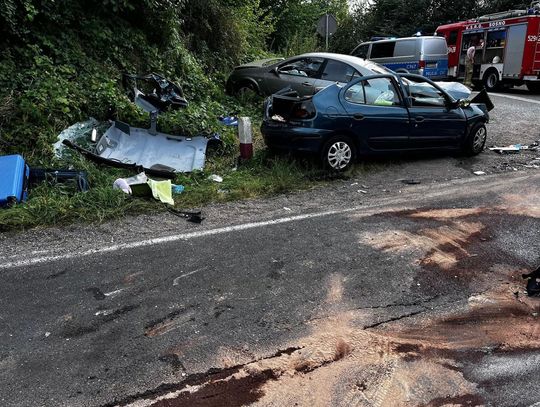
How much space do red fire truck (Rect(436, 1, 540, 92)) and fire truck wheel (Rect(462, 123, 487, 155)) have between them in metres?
10.8

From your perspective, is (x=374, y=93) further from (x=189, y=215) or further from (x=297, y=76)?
(x=189, y=215)

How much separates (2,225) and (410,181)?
A: 17.9 feet

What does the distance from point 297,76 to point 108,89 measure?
3.82 meters

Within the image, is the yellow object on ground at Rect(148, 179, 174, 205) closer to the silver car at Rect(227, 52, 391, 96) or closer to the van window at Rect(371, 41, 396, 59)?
the silver car at Rect(227, 52, 391, 96)

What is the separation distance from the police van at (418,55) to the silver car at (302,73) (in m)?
8.03

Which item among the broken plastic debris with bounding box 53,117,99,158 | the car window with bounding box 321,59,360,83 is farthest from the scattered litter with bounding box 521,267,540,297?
the broken plastic debris with bounding box 53,117,99,158

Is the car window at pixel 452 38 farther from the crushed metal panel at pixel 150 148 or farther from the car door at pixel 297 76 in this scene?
the crushed metal panel at pixel 150 148

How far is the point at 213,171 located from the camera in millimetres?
7664

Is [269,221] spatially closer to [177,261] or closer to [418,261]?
[177,261]

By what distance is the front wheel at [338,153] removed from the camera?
7457mm

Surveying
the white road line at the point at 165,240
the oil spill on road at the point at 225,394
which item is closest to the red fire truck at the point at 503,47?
the white road line at the point at 165,240

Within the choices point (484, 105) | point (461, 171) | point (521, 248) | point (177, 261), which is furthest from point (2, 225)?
point (484, 105)

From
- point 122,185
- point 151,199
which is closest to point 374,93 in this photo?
point 151,199

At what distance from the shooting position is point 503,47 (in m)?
18.9
